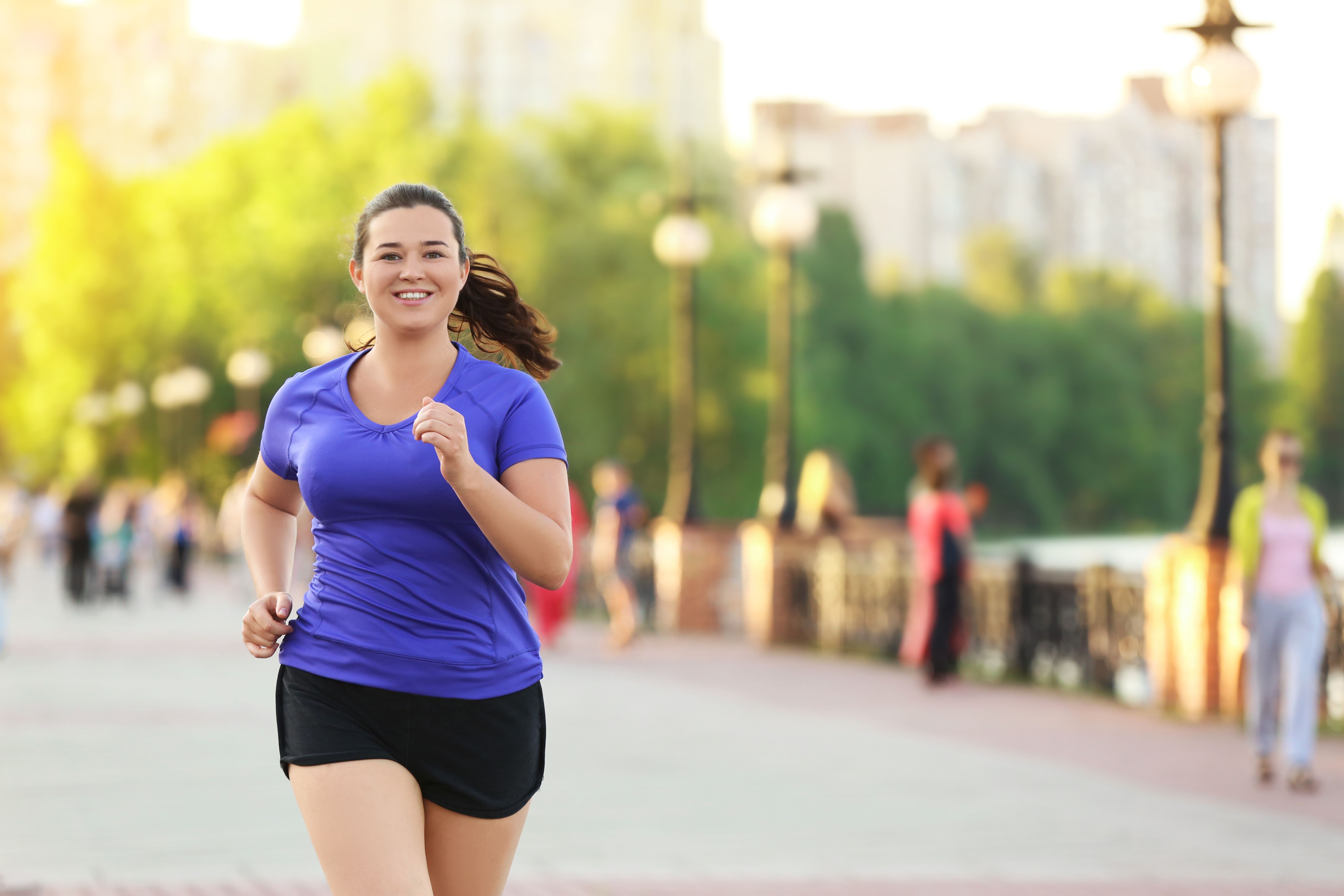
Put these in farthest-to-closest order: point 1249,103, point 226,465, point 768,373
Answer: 1. point 226,465
2. point 768,373
3. point 1249,103

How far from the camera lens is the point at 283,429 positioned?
11.8ft

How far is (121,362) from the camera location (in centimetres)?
6488

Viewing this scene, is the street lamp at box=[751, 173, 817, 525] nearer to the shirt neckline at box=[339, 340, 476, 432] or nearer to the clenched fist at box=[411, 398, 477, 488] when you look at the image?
the shirt neckline at box=[339, 340, 476, 432]

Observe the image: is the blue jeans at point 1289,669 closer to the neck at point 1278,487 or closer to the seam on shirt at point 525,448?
the neck at point 1278,487

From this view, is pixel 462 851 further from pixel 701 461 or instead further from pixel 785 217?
pixel 701 461

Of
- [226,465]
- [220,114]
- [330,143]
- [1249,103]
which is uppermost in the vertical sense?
[220,114]

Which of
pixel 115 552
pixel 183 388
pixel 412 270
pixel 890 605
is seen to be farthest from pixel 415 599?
pixel 183 388

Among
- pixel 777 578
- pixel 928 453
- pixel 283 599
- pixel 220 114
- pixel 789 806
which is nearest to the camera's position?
pixel 283 599

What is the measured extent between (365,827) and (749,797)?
20.5 feet

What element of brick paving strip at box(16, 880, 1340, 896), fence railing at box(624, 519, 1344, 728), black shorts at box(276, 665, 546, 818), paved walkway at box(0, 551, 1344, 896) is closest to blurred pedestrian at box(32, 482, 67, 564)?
fence railing at box(624, 519, 1344, 728)

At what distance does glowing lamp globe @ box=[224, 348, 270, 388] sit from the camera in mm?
42906

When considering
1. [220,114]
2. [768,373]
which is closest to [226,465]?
[768,373]

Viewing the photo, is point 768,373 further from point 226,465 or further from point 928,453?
point 928,453

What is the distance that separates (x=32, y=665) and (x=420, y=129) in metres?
35.8
